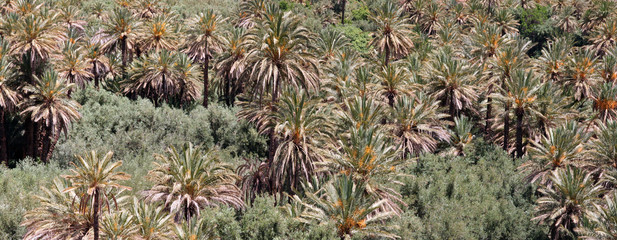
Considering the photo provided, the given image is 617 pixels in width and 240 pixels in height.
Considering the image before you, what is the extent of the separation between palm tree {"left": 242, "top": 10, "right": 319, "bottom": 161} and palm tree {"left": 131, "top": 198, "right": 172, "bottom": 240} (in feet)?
26.2

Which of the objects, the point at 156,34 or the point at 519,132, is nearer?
the point at 519,132

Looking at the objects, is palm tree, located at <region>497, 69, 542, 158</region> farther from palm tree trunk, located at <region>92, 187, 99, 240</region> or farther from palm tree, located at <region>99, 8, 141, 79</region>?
palm tree, located at <region>99, 8, 141, 79</region>

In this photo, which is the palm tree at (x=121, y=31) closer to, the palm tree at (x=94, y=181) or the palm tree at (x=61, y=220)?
the palm tree at (x=61, y=220)

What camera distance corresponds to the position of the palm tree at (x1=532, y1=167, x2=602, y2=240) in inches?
1136

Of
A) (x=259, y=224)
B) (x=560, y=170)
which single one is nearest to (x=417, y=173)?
(x=560, y=170)

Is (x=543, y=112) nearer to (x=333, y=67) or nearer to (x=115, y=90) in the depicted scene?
(x=333, y=67)

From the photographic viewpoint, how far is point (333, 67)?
41.6 metres

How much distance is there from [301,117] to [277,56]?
3703 mm

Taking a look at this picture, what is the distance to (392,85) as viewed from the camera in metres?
38.0

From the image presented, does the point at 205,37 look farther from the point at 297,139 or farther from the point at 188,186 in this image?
the point at 188,186

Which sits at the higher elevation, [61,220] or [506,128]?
[506,128]

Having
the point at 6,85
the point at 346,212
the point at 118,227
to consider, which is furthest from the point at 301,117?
the point at 6,85

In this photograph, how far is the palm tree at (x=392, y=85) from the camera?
3794cm

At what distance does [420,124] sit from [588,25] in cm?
4612
